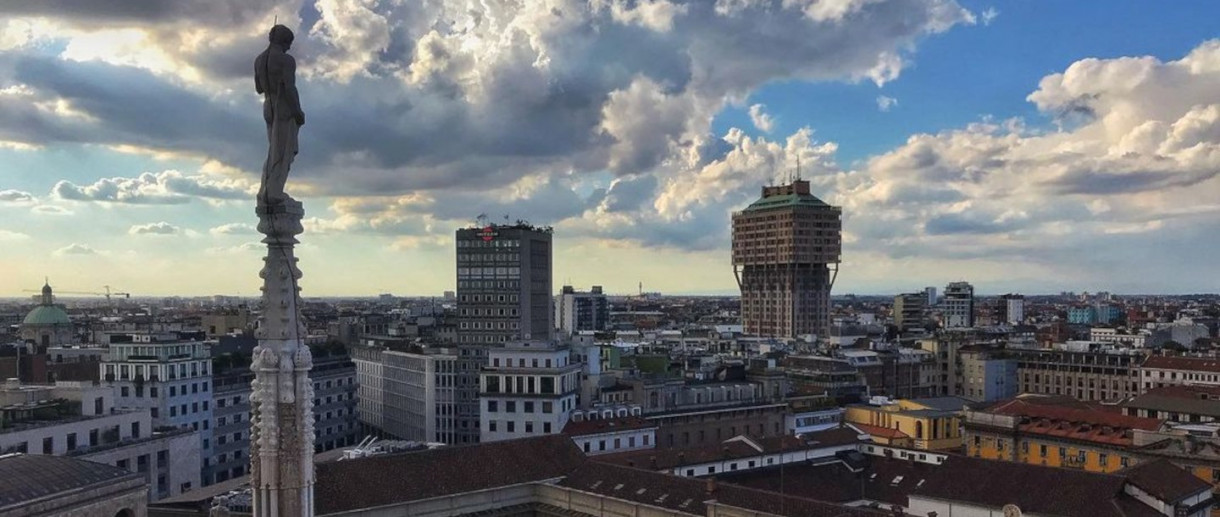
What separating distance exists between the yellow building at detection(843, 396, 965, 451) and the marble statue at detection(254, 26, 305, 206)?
6970 centimetres

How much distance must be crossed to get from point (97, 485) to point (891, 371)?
99.1 meters

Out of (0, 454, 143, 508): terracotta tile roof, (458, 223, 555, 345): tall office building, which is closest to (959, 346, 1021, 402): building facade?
(458, 223, 555, 345): tall office building

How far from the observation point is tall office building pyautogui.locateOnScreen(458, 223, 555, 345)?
109500 millimetres

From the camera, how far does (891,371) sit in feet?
397

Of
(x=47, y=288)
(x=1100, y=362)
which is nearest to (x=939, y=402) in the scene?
(x=1100, y=362)

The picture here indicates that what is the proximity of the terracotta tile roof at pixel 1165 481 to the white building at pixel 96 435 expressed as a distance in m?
52.1

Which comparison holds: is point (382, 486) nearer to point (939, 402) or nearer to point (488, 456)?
point (488, 456)

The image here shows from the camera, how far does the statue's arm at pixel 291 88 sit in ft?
40.4

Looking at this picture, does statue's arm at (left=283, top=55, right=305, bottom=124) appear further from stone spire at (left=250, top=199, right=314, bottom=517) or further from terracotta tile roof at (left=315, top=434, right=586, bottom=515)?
terracotta tile roof at (left=315, top=434, right=586, bottom=515)

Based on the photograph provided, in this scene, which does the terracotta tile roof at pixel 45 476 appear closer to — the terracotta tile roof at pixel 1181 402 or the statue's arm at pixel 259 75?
the statue's arm at pixel 259 75

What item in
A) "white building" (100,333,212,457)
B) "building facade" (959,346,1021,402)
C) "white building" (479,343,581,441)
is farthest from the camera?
"building facade" (959,346,1021,402)

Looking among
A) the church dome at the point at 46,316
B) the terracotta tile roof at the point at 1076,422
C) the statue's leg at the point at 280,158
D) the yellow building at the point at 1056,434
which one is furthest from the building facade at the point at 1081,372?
the church dome at the point at 46,316

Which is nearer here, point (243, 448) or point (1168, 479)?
point (1168, 479)

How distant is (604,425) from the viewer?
6919 cm
